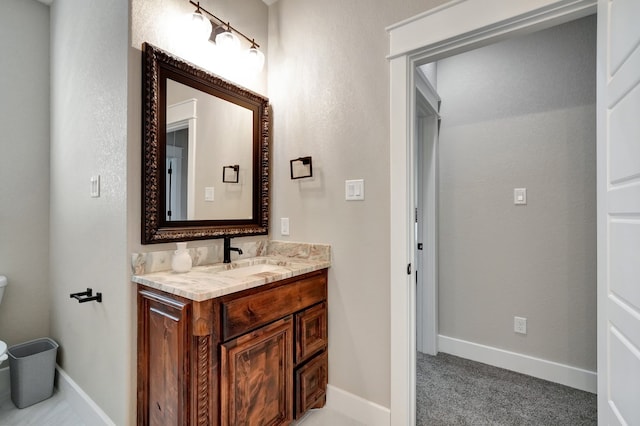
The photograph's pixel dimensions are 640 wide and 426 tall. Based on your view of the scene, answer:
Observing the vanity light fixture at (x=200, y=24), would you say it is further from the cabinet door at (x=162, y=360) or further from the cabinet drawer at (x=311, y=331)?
the cabinet drawer at (x=311, y=331)

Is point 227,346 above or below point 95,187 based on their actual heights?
below

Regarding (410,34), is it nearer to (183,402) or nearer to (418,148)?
(418,148)

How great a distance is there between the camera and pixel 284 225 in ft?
6.64

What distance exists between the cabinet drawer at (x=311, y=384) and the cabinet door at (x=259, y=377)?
0.07 metres

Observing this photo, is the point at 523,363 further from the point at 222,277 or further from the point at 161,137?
the point at 161,137

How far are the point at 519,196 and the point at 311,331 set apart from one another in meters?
1.79

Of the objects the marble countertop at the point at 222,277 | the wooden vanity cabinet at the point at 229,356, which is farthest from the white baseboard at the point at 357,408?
the marble countertop at the point at 222,277

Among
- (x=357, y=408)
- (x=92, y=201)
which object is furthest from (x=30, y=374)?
(x=357, y=408)

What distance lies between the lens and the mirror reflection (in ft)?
5.14

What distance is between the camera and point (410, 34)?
1529 mm

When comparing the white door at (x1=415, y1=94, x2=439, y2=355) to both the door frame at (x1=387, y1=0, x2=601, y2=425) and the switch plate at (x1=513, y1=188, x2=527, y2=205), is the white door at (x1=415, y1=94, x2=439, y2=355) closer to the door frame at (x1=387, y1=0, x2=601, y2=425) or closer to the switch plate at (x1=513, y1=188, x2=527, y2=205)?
the switch plate at (x1=513, y1=188, x2=527, y2=205)

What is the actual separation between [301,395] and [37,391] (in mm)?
1642
